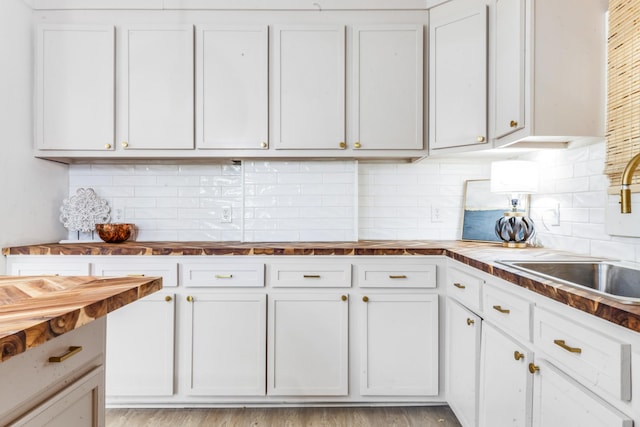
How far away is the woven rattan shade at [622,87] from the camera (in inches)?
59.1

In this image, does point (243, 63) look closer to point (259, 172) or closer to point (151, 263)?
point (259, 172)

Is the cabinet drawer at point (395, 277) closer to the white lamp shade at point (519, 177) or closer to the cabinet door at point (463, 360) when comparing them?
the cabinet door at point (463, 360)

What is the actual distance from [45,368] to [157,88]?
1.84 meters

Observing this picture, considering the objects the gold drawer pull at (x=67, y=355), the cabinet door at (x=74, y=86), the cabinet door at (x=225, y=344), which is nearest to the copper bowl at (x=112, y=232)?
the cabinet door at (x=74, y=86)

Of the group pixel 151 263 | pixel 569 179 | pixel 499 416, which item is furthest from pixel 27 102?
pixel 569 179

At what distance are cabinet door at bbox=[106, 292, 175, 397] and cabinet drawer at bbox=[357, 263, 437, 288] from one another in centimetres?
106

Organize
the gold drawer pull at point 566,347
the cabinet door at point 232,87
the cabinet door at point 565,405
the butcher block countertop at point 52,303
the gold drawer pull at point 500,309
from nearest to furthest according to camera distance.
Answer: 1. the butcher block countertop at point 52,303
2. the cabinet door at point 565,405
3. the gold drawer pull at point 566,347
4. the gold drawer pull at point 500,309
5. the cabinet door at point 232,87

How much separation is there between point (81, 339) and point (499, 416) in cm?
147

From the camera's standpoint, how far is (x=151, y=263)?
2.05m

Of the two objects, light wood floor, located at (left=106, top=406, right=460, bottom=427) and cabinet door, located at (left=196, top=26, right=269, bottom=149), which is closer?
light wood floor, located at (left=106, top=406, right=460, bottom=427)

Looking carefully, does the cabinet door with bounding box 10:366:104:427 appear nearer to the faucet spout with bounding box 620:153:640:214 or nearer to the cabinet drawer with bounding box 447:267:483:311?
the cabinet drawer with bounding box 447:267:483:311

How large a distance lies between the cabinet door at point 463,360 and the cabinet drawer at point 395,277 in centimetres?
16

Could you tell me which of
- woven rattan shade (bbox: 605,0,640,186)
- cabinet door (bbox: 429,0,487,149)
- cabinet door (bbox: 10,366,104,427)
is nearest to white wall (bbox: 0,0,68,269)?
cabinet door (bbox: 10,366,104,427)

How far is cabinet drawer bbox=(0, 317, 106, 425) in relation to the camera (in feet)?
2.33
